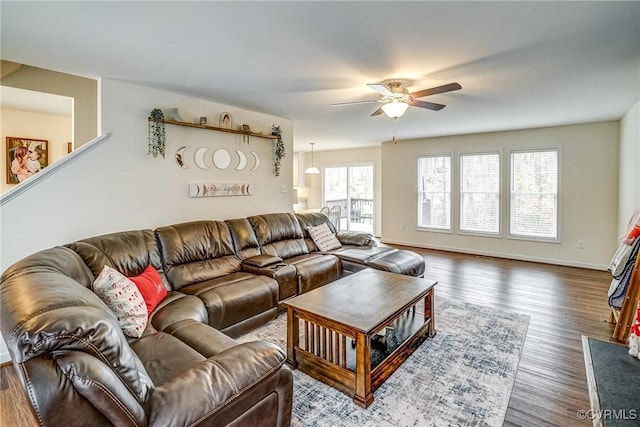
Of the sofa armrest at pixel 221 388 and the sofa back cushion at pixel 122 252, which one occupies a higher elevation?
the sofa back cushion at pixel 122 252

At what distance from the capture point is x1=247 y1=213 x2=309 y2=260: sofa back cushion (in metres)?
4.04

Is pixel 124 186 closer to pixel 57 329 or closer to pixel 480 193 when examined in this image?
pixel 57 329

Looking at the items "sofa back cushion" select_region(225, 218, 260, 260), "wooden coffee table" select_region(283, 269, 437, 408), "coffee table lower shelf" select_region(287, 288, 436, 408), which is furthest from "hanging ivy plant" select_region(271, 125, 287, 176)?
"coffee table lower shelf" select_region(287, 288, 436, 408)

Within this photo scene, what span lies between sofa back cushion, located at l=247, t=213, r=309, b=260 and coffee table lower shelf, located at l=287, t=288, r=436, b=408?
5.02 ft

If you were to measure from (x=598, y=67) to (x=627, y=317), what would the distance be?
227cm

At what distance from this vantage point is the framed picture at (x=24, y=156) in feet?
15.0

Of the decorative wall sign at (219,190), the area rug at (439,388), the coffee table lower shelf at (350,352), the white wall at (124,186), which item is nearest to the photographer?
the area rug at (439,388)

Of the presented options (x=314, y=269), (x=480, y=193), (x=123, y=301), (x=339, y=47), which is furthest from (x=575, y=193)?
(x=123, y=301)

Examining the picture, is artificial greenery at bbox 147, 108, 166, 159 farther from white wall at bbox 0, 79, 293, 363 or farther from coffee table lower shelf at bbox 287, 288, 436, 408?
coffee table lower shelf at bbox 287, 288, 436, 408

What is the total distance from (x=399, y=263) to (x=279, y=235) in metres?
1.60

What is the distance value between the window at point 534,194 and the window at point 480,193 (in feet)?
0.97

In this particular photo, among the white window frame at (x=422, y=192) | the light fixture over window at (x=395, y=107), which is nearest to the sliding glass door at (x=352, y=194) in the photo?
the white window frame at (x=422, y=192)

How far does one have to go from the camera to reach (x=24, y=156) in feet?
15.4

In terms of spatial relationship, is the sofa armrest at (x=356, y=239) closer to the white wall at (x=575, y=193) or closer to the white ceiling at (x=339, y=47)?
the white ceiling at (x=339, y=47)
